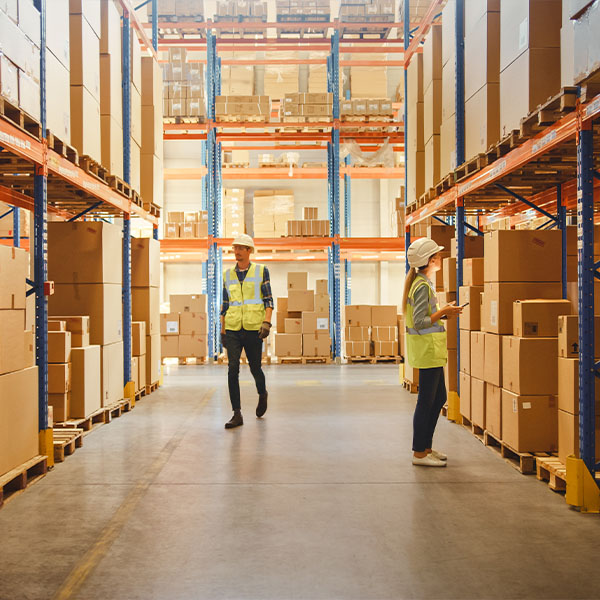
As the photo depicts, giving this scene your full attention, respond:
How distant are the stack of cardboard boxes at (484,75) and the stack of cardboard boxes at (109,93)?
13.7 ft

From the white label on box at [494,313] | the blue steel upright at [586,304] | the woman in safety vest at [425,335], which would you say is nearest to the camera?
the blue steel upright at [586,304]

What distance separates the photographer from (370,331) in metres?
13.7

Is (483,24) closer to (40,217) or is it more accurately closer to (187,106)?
(40,217)

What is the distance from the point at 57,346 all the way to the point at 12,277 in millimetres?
1568

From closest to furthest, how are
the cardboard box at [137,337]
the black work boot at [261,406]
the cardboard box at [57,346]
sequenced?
the cardboard box at [57,346] → the black work boot at [261,406] → the cardboard box at [137,337]

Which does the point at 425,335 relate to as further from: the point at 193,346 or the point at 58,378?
the point at 193,346

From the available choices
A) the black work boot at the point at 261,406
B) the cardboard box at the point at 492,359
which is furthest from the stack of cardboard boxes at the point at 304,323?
the cardboard box at the point at 492,359

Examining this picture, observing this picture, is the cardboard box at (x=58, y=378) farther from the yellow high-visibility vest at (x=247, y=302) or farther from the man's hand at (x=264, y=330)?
the man's hand at (x=264, y=330)

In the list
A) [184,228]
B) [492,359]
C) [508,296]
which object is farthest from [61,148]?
[184,228]

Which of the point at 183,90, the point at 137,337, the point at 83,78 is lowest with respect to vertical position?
the point at 137,337

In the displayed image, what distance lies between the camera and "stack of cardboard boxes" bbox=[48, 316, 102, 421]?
19.8 feet

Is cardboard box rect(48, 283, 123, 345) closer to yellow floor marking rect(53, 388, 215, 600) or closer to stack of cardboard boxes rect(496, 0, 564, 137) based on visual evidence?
yellow floor marking rect(53, 388, 215, 600)

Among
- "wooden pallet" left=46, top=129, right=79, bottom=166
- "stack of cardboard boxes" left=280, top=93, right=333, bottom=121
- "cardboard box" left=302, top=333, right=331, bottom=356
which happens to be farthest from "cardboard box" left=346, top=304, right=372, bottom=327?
"wooden pallet" left=46, top=129, right=79, bottom=166

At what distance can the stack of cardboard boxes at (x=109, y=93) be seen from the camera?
7.78 metres
